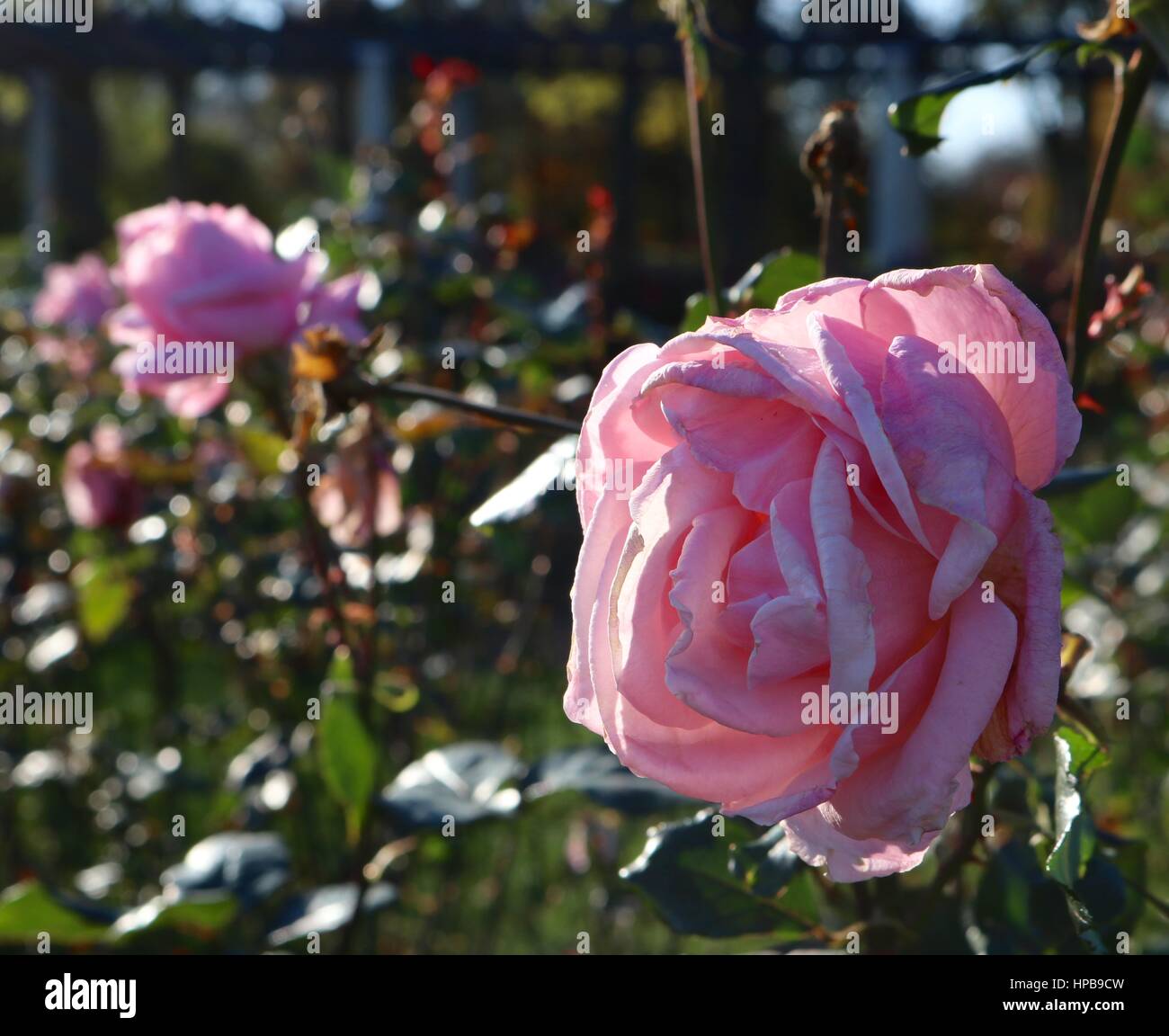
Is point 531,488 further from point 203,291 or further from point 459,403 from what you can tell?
point 203,291

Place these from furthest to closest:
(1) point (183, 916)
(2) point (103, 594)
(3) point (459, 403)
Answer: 1. (2) point (103, 594)
2. (1) point (183, 916)
3. (3) point (459, 403)

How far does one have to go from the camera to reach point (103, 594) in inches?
70.4

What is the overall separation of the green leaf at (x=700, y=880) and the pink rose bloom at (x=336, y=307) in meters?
0.53

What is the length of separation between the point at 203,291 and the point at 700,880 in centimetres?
68

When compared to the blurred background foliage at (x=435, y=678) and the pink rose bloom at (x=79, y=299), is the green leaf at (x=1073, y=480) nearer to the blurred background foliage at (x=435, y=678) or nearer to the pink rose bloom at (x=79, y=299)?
the blurred background foliage at (x=435, y=678)

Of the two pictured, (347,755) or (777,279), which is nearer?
(777,279)

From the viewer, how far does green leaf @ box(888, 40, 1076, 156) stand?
30.1 inches

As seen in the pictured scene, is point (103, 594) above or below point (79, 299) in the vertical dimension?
below

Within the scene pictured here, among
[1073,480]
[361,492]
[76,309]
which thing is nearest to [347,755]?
[361,492]

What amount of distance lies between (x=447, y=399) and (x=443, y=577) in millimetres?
906

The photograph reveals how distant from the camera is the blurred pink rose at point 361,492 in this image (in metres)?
1.13

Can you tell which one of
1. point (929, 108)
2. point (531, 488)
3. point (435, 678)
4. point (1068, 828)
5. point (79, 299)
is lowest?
point (435, 678)

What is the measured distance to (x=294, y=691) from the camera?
5.78ft

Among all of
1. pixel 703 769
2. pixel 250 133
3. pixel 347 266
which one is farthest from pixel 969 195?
pixel 703 769
